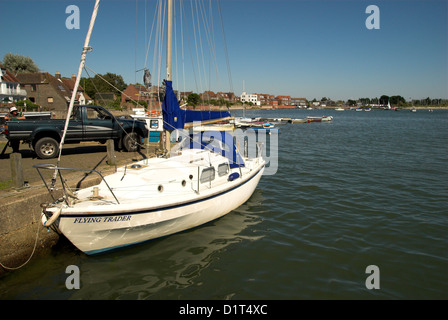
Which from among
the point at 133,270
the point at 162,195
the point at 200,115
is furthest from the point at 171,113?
the point at 133,270

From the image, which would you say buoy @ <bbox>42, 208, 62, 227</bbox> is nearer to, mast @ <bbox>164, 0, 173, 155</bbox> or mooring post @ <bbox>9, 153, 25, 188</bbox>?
mooring post @ <bbox>9, 153, 25, 188</bbox>

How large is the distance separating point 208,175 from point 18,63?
82.9m

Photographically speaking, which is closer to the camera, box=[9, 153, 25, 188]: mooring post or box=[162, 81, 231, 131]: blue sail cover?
box=[9, 153, 25, 188]: mooring post

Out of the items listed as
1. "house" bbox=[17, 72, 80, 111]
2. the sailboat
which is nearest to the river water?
the sailboat

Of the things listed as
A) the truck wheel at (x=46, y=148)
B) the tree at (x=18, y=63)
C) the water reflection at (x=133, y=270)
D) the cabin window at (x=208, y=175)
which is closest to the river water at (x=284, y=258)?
the water reflection at (x=133, y=270)

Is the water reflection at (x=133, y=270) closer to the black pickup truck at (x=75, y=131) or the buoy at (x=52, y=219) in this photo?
the buoy at (x=52, y=219)

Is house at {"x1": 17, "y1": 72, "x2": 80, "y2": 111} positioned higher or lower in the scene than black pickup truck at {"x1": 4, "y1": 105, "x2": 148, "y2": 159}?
higher

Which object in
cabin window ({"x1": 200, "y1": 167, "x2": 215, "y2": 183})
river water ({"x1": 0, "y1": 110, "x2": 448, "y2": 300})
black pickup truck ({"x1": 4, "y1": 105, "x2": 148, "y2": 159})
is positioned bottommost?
river water ({"x1": 0, "y1": 110, "x2": 448, "y2": 300})

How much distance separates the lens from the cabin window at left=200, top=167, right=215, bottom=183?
8836 mm

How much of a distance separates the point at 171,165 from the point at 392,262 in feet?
22.2

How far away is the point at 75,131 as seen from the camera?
39.1 feet

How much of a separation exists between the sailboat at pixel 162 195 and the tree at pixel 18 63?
7878cm

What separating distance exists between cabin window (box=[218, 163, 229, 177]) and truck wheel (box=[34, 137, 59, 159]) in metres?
6.98
